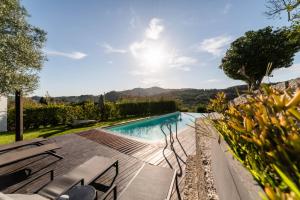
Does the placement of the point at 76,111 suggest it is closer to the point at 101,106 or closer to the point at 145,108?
the point at 101,106

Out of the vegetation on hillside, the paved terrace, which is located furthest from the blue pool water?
the vegetation on hillside

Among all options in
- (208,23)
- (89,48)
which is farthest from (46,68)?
(208,23)

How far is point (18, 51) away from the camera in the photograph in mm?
9016

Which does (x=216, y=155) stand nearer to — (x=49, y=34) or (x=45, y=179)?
(x=45, y=179)

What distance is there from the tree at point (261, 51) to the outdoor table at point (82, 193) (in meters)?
23.8

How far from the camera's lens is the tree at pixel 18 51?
847 centimetres

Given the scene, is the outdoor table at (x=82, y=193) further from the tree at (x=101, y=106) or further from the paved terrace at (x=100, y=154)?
the tree at (x=101, y=106)

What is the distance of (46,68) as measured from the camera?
1047 centimetres

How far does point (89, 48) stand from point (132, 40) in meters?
4.75

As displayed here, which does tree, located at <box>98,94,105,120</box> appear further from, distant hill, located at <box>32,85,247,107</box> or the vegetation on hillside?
distant hill, located at <box>32,85,247,107</box>

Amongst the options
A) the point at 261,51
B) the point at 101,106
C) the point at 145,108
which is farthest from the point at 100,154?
the point at 261,51

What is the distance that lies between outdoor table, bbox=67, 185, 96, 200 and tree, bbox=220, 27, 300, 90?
2381 centimetres

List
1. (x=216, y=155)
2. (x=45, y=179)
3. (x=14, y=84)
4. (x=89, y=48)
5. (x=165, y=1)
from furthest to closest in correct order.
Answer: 1. (x=89, y=48)
2. (x=165, y=1)
3. (x=14, y=84)
4. (x=45, y=179)
5. (x=216, y=155)

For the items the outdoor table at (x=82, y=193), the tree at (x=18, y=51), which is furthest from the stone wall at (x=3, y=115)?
the outdoor table at (x=82, y=193)
